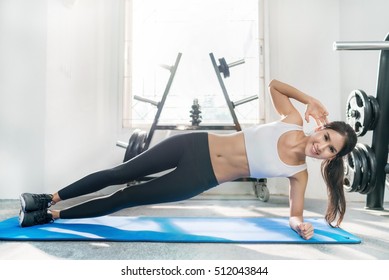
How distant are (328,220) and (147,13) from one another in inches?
113

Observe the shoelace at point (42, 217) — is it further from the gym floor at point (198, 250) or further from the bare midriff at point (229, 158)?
the bare midriff at point (229, 158)

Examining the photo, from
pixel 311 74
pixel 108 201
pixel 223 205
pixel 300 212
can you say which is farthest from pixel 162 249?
pixel 311 74

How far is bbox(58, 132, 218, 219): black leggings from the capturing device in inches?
61.9

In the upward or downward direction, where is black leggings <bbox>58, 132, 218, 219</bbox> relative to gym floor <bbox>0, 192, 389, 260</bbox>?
upward

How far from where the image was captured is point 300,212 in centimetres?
161

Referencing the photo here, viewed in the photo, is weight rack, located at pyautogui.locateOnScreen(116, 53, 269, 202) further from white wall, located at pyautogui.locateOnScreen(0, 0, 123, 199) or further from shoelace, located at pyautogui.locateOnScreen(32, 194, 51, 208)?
shoelace, located at pyautogui.locateOnScreen(32, 194, 51, 208)

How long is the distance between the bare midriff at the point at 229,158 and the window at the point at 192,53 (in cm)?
188

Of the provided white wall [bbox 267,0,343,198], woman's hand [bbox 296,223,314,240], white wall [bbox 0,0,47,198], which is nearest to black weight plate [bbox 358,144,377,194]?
woman's hand [bbox 296,223,314,240]

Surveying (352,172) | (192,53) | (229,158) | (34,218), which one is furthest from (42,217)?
(192,53)

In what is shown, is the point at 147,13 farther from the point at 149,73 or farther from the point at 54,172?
the point at 54,172

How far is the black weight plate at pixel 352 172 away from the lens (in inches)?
85.3

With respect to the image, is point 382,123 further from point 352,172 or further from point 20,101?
point 20,101

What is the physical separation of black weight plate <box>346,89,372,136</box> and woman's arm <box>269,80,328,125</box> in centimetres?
79

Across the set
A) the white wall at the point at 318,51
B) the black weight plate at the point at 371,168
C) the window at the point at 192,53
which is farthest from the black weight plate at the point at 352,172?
the window at the point at 192,53
